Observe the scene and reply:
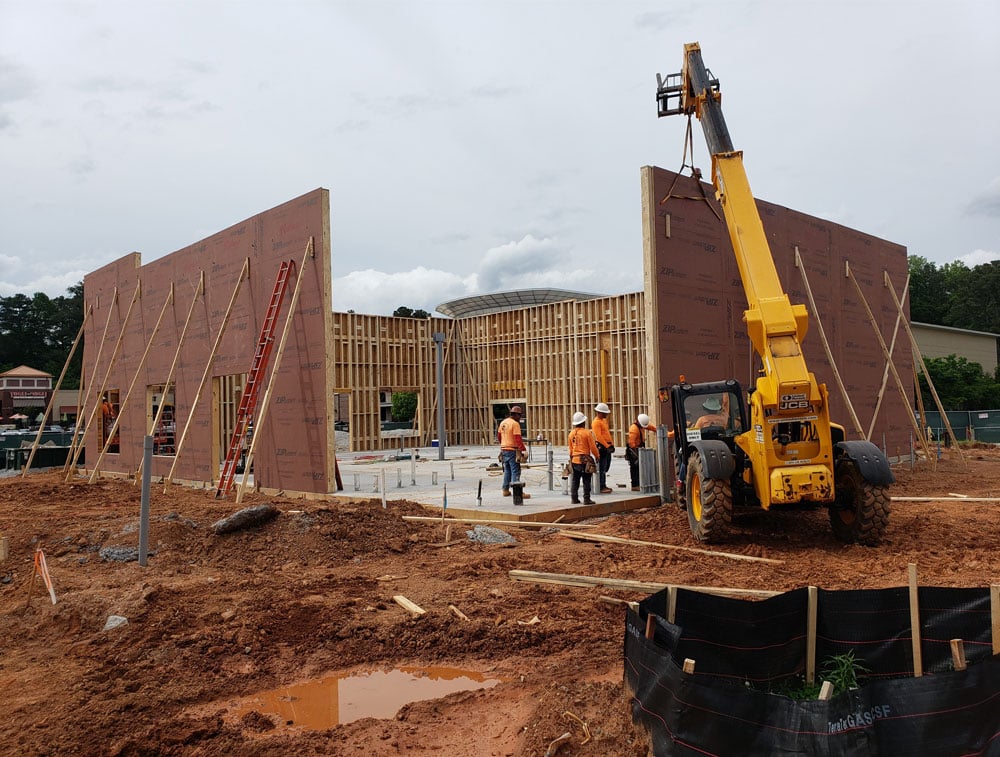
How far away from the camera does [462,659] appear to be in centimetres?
529

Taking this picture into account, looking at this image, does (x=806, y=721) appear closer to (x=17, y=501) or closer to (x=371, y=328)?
(x=17, y=501)

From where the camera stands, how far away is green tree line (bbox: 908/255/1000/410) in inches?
1332

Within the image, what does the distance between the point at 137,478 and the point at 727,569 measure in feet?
50.2

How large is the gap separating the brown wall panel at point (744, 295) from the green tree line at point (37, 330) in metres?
66.5

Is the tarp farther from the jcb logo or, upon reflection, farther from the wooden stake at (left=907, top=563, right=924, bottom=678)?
the jcb logo

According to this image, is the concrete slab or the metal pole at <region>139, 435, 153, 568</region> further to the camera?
the concrete slab

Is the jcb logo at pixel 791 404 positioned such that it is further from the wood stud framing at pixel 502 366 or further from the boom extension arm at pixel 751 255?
→ the wood stud framing at pixel 502 366

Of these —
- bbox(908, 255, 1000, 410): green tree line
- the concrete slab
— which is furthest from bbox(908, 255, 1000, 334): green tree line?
the concrete slab

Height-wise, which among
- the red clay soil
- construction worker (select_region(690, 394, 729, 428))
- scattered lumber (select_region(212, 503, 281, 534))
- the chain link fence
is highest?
construction worker (select_region(690, 394, 729, 428))

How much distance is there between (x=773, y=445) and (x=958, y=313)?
192ft

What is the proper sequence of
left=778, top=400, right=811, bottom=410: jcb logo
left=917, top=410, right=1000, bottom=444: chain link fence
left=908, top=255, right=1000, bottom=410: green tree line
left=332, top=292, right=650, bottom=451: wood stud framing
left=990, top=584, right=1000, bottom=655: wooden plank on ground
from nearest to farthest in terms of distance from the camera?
left=990, top=584, right=1000, bottom=655: wooden plank on ground
left=778, top=400, right=811, bottom=410: jcb logo
left=917, top=410, right=1000, bottom=444: chain link fence
left=332, top=292, right=650, bottom=451: wood stud framing
left=908, top=255, right=1000, bottom=410: green tree line

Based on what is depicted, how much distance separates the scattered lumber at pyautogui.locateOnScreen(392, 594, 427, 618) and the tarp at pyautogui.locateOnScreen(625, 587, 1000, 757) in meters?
2.43

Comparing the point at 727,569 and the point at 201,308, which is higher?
the point at 201,308

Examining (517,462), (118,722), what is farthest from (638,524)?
(118,722)
